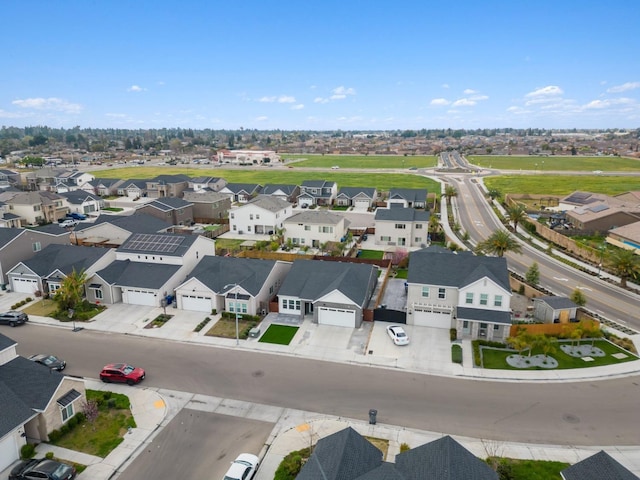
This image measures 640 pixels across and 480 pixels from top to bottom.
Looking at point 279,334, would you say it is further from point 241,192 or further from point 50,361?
point 241,192

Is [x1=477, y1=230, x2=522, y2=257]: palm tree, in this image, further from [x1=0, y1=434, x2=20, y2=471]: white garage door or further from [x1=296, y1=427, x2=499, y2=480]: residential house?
[x1=0, y1=434, x2=20, y2=471]: white garage door

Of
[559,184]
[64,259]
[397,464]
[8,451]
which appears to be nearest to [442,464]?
[397,464]

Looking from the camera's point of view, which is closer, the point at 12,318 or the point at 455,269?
the point at 455,269

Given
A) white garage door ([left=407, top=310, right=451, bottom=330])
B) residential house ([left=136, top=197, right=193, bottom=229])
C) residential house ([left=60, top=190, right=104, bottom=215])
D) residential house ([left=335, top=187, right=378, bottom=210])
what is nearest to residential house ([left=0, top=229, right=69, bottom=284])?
residential house ([left=136, top=197, right=193, bottom=229])

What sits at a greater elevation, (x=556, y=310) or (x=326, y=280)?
(x=326, y=280)

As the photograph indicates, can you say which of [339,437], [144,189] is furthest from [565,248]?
[144,189]

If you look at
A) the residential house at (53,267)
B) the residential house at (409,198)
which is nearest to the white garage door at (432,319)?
the residential house at (53,267)
